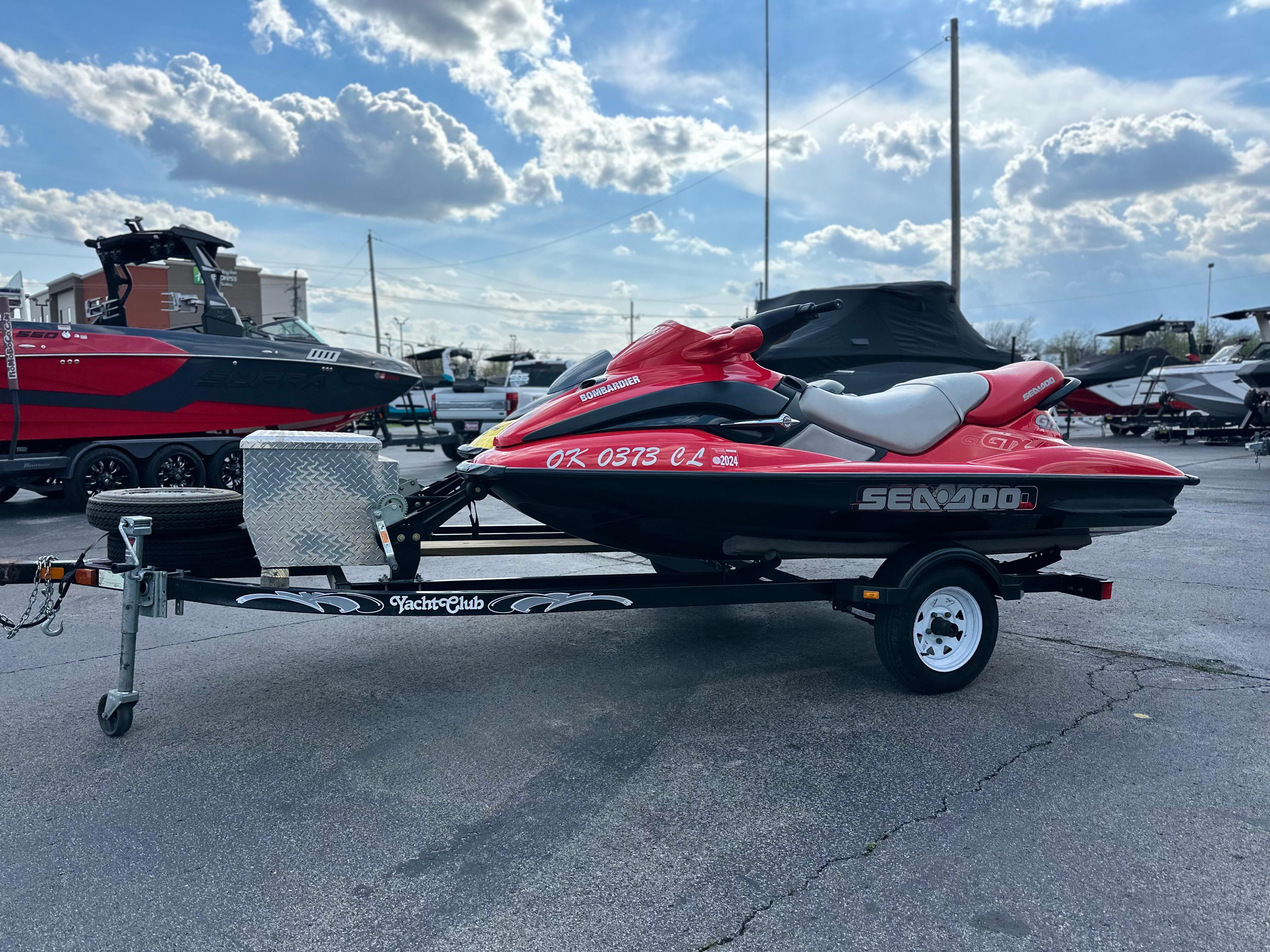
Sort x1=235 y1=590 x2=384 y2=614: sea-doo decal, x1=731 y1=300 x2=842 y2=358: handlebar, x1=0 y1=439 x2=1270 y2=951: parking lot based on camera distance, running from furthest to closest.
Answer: x1=731 y1=300 x2=842 y2=358: handlebar → x1=235 y1=590 x2=384 y2=614: sea-doo decal → x1=0 y1=439 x2=1270 y2=951: parking lot

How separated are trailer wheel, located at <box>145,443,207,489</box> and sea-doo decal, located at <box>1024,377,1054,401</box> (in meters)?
9.27

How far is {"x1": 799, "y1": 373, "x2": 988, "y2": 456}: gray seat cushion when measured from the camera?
4.25 m

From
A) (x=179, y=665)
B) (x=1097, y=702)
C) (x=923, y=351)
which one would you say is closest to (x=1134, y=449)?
(x=923, y=351)

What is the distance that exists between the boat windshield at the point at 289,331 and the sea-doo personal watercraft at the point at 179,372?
0.02m

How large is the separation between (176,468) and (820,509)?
353 inches

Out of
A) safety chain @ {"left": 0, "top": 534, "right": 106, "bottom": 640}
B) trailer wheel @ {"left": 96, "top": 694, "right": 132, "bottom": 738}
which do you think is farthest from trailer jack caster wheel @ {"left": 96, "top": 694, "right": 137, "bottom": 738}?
safety chain @ {"left": 0, "top": 534, "right": 106, "bottom": 640}

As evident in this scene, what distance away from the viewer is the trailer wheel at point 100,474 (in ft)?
31.4

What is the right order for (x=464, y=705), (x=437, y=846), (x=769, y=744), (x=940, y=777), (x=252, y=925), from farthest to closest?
(x=464, y=705) < (x=769, y=744) < (x=940, y=777) < (x=437, y=846) < (x=252, y=925)

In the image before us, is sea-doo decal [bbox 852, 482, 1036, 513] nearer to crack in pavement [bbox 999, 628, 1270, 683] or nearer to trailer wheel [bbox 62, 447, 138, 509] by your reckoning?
crack in pavement [bbox 999, 628, 1270, 683]

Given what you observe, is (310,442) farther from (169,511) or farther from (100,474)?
(100,474)

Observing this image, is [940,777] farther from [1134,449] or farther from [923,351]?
[1134,449]

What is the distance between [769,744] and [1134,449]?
17.0 metres

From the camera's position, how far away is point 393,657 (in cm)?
464

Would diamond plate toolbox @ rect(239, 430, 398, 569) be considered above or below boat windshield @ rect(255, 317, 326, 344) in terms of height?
below
